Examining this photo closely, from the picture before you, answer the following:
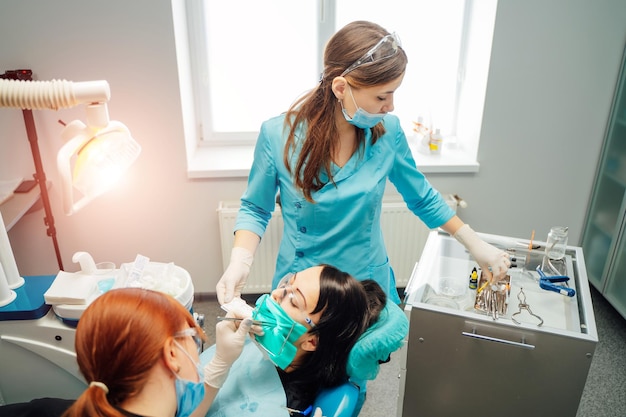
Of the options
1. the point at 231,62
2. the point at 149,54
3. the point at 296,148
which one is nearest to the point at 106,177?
the point at 296,148

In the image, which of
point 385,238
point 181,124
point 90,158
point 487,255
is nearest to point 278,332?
point 90,158

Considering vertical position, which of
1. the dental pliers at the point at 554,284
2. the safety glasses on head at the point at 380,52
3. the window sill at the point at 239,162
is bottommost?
the dental pliers at the point at 554,284

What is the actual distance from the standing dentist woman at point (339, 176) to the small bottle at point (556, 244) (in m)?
0.27

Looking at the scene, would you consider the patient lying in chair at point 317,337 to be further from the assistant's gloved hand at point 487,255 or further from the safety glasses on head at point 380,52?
the safety glasses on head at point 380,52

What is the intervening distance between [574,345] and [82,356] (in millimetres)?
1239

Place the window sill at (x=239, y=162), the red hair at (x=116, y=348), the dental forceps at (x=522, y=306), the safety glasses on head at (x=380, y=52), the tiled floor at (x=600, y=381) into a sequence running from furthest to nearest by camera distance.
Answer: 1. the window sill at (x=239, y=162)
2. the tiled floor at (x=600, y=381)
3. the dental forceps at (x=522, y=306)
4. the safety glasses on head at (x=380, y=52)
5. the red hair at (x=116, y=348)

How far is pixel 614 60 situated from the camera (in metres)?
2.46

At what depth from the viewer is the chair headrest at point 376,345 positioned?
1.17 m

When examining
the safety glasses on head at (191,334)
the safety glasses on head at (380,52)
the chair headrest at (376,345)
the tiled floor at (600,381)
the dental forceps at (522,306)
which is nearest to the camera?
the safety glasses on head at (191,334)

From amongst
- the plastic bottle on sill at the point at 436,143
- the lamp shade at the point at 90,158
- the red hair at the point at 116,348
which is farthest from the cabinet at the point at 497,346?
the plastic bottle on sill at the point at 436,143

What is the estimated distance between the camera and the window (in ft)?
Result: 8.29

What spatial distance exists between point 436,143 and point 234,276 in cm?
168

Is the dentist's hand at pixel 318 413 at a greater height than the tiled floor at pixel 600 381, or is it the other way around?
the dentist's hand at pixel 318 413

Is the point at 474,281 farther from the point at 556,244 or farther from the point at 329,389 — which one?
the point at 329,389
